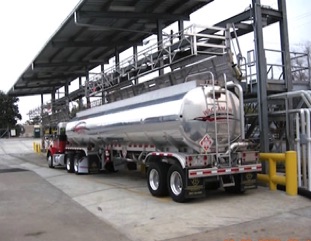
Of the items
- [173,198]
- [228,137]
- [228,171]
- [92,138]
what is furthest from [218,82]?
[92,138]

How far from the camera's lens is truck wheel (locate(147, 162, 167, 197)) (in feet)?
37.6

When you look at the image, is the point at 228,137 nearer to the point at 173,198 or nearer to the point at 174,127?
the point at 174,127

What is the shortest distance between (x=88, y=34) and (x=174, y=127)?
14.3m

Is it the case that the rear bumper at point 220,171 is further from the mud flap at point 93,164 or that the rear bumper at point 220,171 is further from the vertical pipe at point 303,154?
the mud flap at point 93,164

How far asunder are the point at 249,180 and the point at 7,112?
273ft

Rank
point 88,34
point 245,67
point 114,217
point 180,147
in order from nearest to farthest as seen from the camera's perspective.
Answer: point 114,217
point 180,147
point 245,67
point 88,34

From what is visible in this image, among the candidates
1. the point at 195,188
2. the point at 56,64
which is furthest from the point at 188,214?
the point at 56,64

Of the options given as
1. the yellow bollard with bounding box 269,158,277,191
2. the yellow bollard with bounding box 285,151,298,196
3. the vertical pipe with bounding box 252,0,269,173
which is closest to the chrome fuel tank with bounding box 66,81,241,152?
the yellow bollard with bounding box 269,158,277,191

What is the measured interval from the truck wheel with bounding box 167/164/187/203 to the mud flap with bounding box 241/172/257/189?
178cm

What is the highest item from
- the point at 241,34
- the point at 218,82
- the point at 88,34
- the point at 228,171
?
the point at 88,34

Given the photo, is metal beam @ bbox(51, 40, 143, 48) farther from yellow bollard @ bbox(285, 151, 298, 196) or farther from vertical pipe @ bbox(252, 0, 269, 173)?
yellow bollard @ bbox(285, 151, 298, 196)

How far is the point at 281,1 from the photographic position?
14.5 meters

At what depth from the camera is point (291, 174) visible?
10805mm

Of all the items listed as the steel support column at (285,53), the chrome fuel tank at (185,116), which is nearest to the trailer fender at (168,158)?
the chrome fuel tank at (185,116)
